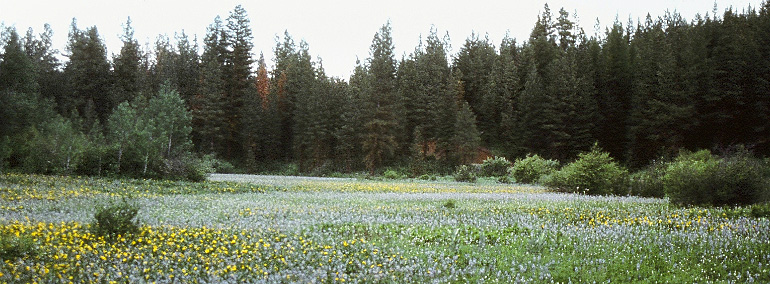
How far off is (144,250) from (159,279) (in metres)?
1.56

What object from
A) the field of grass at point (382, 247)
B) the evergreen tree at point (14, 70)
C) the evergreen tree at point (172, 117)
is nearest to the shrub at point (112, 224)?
the field of grass at point (382, 247)

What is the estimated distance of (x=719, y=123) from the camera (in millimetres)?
44406

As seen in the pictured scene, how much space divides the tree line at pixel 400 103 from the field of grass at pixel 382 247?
47.6ft

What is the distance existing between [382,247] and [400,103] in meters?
45.7

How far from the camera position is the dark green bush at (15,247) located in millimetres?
7223

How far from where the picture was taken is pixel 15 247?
7.38 metres

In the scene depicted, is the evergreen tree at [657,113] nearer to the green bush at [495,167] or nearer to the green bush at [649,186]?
the green bush at [495,167]

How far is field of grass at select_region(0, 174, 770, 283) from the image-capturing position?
6.96 meters

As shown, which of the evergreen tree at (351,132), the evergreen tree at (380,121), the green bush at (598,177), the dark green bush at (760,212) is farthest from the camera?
the evergreen tree at (351,132)

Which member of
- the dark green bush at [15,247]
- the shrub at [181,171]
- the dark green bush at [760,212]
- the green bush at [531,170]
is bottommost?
the dark green bush at [15,247]

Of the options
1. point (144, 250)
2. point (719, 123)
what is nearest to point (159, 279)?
point (144, 250)

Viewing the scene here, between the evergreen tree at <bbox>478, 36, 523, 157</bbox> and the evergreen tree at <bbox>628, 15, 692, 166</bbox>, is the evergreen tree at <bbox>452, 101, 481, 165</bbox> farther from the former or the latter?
the evergreen tree at <bbox>628, 15, 692, 166</bbox>

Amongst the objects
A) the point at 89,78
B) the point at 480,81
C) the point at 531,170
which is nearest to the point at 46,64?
the point at 89,78

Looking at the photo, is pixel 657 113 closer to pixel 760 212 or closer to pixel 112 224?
pixel 760 212
